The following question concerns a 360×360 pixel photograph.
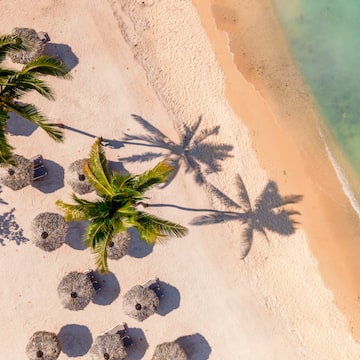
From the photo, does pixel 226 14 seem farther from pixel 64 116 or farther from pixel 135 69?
pixel 64 116

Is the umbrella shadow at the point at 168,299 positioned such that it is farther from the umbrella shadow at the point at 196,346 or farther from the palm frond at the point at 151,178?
the palm frond at the point at 151,178

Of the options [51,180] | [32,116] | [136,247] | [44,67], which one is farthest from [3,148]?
[136,247]

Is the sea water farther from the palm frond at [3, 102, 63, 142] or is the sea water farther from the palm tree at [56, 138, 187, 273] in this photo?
the palm frond at [3, 102, 63, 142]

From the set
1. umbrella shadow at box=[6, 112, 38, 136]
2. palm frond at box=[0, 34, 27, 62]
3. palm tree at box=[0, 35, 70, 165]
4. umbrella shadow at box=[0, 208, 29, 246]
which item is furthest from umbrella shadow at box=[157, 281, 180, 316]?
palm frond at box=[0, 34, 27, 62]

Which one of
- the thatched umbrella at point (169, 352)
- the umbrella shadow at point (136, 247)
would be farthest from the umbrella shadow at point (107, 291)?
the thatched umbrella at point (169, 352)

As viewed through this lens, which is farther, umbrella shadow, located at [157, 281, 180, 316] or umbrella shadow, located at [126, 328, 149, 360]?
umbrella shadow, located at [157, 281, 180, 316]

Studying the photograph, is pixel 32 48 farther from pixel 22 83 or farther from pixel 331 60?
pixel 331 60
